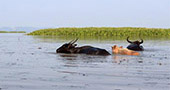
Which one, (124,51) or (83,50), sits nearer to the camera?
(124,51)

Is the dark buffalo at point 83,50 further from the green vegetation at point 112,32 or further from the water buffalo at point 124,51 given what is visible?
the green vegetation at point 112,32

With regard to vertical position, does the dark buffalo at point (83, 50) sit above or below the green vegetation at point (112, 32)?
below

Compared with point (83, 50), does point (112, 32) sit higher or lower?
higher

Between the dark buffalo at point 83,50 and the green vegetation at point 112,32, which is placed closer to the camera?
the dark buffalo at point 83,50

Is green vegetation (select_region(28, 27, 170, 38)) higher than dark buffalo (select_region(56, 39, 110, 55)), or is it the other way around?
green vegetation (select_region(28, 27, 170, 38))

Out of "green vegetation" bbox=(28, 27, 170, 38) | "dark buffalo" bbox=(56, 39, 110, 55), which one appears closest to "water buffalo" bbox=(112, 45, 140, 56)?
"dark buffalo" bbox=(56, 39, 110, 55)

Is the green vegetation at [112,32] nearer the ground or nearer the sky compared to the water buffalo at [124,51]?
nearer the sky

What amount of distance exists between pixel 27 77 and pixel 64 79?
1065 mm

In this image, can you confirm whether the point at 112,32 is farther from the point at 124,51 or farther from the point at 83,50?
the point at 124,51

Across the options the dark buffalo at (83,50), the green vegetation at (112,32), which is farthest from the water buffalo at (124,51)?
the green vegetation at (112,32)

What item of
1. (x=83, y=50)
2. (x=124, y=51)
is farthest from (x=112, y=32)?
(x=124, y=51)

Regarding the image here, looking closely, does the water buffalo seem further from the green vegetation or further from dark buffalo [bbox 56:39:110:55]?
the green vegetation

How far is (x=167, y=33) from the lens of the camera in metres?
69.2

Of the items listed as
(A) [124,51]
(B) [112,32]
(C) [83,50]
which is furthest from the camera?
(B) [112,32]
